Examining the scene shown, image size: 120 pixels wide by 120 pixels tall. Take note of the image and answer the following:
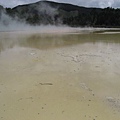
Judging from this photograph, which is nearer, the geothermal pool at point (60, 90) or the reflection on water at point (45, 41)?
the geothermal pool at point (60, 90)

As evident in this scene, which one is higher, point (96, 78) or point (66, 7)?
point (66, 7)

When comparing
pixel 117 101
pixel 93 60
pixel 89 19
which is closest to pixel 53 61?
pixel 93 60

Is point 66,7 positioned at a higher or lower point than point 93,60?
higher

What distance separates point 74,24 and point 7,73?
2087 inches

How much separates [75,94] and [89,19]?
179 feet

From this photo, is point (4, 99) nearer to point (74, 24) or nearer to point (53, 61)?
point (53, 61)

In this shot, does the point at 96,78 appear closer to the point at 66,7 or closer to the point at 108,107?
the point at 108,107

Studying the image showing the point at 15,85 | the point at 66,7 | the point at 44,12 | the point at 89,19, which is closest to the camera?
the point at 15,85

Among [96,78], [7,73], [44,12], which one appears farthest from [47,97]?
[44,12]

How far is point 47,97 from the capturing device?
213 inches

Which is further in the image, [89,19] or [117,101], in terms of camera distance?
[89,19]

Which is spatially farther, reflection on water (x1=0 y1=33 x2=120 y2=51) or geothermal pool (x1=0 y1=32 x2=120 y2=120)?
reflection on water (x1=0 y1=33 x2=120 y2=51)

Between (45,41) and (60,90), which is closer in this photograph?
(60,90)

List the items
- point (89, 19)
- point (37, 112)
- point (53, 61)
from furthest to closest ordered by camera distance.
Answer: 1. point (89, 19)
2. point (53, 61)
3. point (37, 112)
